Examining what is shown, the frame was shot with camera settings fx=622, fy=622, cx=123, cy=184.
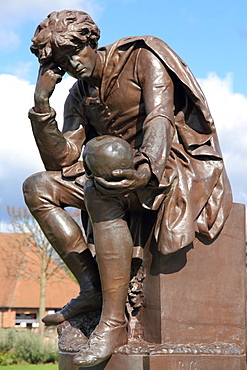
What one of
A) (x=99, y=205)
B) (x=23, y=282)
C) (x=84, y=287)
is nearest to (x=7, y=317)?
(x=23, y=282)

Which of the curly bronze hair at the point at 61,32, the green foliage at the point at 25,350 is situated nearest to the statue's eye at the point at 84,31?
the curly bronze hair at the point at 61,32

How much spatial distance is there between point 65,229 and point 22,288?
29.9m

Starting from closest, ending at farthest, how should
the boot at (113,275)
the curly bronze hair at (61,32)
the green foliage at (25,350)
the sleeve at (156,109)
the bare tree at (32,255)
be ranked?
the sleeve at (156,109) < the boot at (113,275) < the curly bronze hair at (61,32) < the green foliage at (25,350) < the bare tree at (32,255)

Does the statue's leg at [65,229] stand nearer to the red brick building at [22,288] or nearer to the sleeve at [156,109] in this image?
the sleeve at [156,109]

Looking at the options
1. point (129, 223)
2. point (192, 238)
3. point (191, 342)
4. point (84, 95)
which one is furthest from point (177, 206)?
point (84, 95)

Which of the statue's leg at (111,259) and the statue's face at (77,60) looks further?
the statue's face at (77,60)

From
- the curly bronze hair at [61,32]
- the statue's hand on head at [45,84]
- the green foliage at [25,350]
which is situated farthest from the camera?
the green foliage at [25,350]

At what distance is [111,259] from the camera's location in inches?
150

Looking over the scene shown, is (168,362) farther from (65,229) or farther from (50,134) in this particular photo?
(50,134)

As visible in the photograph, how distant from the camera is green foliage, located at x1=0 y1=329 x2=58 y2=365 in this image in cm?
1627

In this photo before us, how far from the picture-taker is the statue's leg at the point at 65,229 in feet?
13.8

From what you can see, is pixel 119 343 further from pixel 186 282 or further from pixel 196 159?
pixel 196 159

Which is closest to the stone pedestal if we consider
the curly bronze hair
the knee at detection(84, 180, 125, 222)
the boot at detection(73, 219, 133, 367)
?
the boot at detection(73, 219, 133, 367)

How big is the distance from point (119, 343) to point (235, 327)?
0.83 m
